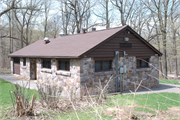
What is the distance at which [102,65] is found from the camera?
10.8 m

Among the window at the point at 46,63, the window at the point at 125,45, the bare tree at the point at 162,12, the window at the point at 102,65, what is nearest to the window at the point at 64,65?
the window at the point at 46,63

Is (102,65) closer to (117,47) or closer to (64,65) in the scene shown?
(117,47)

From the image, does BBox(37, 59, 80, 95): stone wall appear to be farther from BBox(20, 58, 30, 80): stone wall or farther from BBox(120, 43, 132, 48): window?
BBox(120, 43, 132, 48): window

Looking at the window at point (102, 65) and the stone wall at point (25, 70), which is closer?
the window at point (102, 65)

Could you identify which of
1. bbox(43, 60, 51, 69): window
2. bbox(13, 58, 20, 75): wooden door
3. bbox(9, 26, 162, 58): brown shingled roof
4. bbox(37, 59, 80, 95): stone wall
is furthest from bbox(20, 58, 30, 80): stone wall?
bbox(43, 60, 51, 69): window

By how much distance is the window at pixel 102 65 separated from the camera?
10627 mm

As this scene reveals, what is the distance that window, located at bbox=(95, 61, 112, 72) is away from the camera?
1063cm

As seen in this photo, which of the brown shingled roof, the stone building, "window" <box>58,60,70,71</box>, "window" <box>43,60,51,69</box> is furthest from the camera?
"window" <box>43,60,51,69</box>

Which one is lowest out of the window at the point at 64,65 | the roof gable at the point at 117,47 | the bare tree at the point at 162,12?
the window at the point at 64,65

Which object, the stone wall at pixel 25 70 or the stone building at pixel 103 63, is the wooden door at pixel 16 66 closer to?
the stone wall at pixel 25 70

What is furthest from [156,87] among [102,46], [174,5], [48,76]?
[174,5]

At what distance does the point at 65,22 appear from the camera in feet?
99.8

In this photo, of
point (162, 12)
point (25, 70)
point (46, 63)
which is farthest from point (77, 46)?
point (162, 12)

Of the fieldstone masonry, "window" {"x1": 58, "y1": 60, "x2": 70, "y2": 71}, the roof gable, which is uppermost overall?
the roof gable
